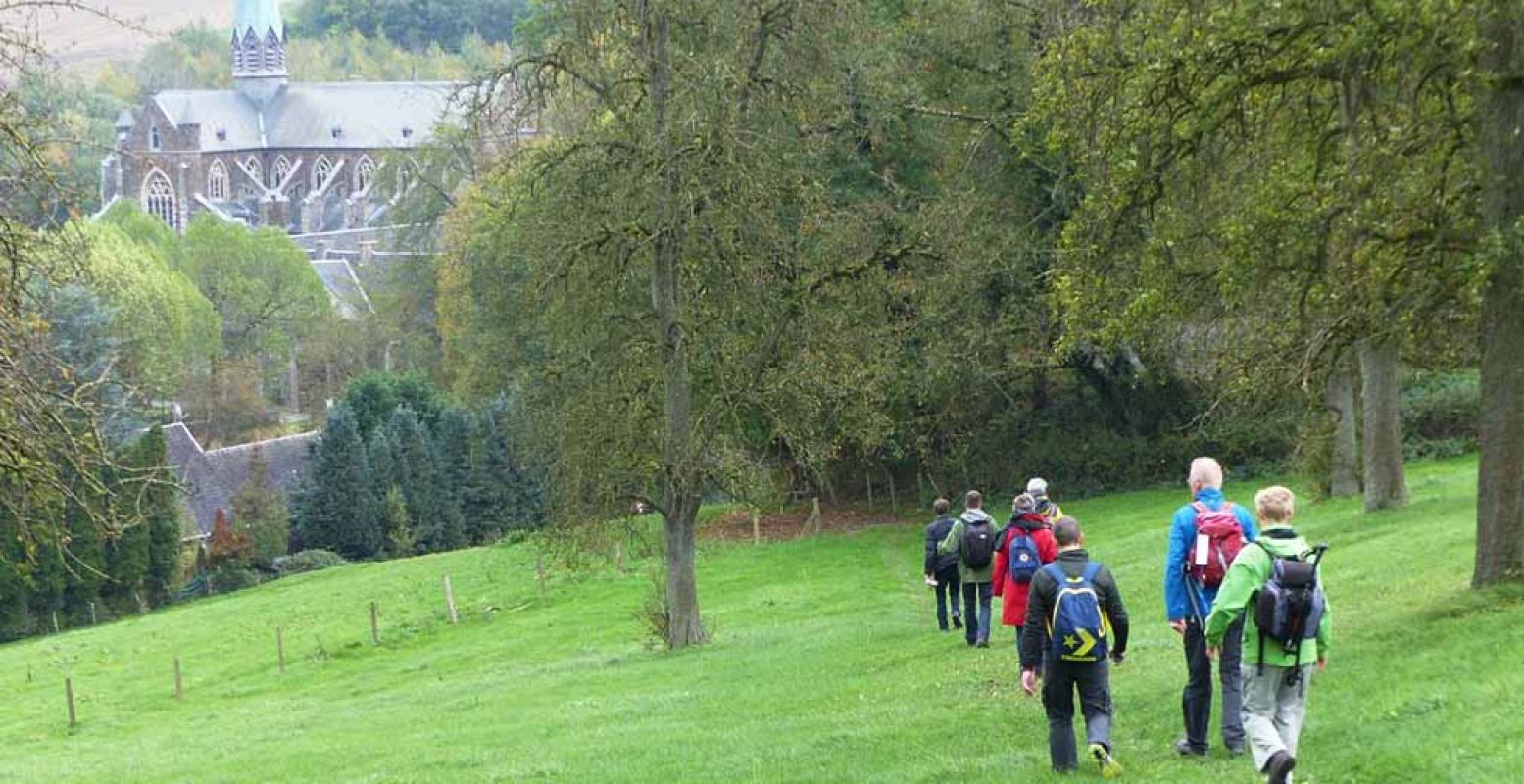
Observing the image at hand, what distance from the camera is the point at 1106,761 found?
38.1 ft

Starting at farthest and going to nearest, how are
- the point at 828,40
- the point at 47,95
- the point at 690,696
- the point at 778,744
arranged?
1. the point at 828,40
2. the point at 690,696
3. the point at 778,744
4. the point at 47,95

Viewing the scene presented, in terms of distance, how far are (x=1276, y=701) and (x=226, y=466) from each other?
70.5 meters

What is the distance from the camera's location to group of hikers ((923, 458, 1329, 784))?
10.5 m

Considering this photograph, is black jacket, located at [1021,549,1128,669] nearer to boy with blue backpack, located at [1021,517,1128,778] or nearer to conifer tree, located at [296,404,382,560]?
boy with blue backpack, located at [1021,517,1128,778]

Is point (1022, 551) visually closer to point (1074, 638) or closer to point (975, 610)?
point (975, 610)

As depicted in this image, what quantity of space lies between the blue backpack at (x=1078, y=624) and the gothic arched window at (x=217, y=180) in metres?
183

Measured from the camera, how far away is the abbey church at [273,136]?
181125 mm

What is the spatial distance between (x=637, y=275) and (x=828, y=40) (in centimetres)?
479

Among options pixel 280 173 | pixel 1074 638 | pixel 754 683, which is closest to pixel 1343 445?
pixel 754 683

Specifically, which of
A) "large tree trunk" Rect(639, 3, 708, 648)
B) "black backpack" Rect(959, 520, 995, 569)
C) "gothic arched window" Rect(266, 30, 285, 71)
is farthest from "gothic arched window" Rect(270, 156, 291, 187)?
"black backpack" Rect(959, 520, 995, 569)

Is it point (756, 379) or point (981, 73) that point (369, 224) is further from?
point (756, 379)

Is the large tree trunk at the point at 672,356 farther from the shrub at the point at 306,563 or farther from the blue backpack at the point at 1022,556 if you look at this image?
the shrub at the point at 306,563

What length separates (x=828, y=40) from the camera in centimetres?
2611

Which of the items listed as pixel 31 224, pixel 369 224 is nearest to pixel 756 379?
pixel 31 224
